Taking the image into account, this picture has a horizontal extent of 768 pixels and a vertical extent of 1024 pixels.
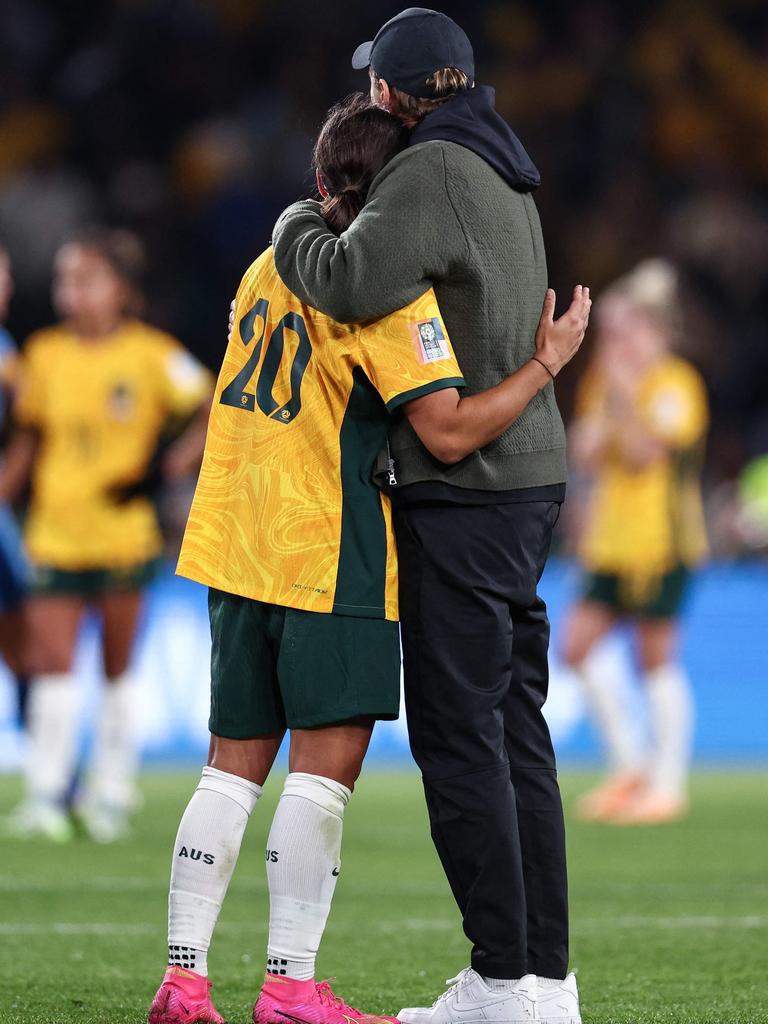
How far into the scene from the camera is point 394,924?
15.7 ft

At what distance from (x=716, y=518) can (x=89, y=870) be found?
7.43 meters

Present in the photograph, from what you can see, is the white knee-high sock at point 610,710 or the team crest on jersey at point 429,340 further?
the white knee-high sock at point 610,710

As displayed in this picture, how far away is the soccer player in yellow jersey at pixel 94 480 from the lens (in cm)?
719

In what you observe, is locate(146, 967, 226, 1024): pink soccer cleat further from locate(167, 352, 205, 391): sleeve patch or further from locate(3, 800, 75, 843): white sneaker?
locate(167, 352, 205, 391): sleeve patch

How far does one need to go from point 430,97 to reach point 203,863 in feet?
4.73

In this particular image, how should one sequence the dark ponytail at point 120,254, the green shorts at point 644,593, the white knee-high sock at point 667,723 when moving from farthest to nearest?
the green shorts at point 644,593, the white knee-high sock at point 667,723, the dark ponytail at point 120,254

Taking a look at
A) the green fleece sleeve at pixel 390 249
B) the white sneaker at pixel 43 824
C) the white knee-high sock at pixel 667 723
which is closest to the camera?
the green fleece sleeve at pixel 390 249

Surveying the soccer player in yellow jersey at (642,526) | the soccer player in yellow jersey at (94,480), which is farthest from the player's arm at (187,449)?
the soccer player in yellow jersey at (642,526)

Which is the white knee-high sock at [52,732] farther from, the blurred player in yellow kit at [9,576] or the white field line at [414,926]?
the white field line at [414,926]

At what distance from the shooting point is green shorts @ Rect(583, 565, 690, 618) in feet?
26.7

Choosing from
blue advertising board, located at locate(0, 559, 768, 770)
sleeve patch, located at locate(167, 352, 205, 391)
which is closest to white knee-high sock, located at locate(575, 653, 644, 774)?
blue advertising board, located at locate(0, 559, 768, 770)

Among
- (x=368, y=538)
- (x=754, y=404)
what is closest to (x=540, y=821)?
(x=368, y=538)

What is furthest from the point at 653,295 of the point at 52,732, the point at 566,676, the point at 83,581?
the point at 52,732

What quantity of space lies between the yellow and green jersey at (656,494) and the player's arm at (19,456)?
278 centimetres
